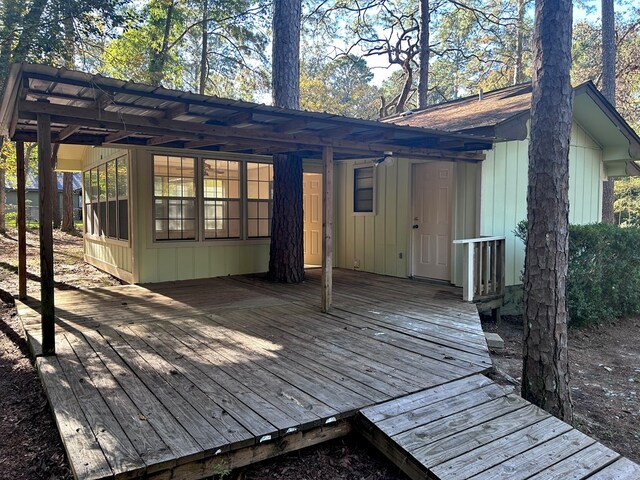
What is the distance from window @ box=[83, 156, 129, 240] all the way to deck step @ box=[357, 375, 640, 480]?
20.0 ft

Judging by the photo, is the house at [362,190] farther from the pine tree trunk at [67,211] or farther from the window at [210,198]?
the pine tree trunk at [67,211]

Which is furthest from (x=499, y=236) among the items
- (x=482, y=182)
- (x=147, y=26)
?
(x=147, y=26)

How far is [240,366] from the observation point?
11.3 feet

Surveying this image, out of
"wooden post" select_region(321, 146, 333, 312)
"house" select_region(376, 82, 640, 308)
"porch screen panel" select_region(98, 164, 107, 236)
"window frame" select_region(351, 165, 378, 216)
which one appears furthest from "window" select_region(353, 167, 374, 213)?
"porch screen panel" select_region(98, 164, 107, 236)

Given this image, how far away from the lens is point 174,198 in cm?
741

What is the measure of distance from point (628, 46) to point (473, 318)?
46.0ft

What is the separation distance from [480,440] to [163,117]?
3.60 m

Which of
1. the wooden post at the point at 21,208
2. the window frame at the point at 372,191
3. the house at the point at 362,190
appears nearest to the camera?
the wooden post at the point at 21,208

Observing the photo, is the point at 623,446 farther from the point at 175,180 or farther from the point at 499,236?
the point at 175,180

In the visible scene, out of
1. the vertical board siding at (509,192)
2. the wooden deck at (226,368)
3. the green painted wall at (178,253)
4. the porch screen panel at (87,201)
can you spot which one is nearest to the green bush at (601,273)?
the vertical board siding at (509,192)

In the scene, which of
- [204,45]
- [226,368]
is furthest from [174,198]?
[204,45]

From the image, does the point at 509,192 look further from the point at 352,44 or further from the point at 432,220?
the point at 352,44

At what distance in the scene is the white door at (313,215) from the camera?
30.1 feet

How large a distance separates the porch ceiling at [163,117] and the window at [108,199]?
1.78 meters
